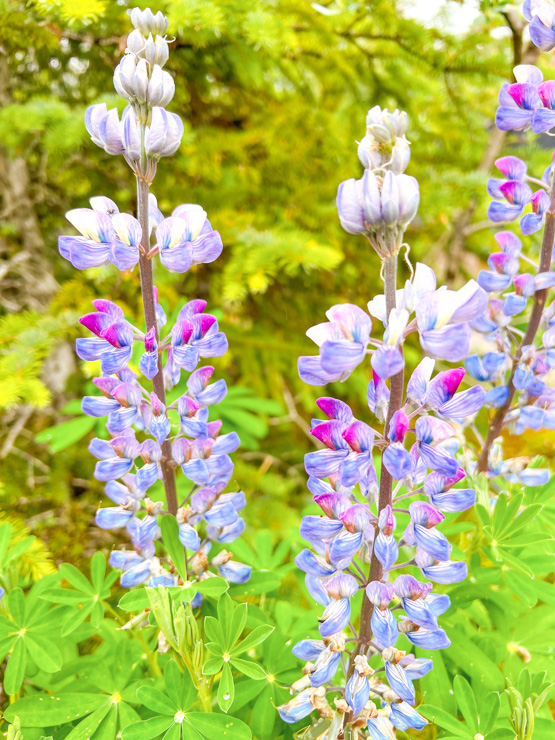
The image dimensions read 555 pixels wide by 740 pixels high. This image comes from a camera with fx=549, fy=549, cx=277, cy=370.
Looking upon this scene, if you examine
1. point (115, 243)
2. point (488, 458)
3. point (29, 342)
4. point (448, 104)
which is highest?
point (448, 104)

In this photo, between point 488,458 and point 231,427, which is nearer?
point 488,458

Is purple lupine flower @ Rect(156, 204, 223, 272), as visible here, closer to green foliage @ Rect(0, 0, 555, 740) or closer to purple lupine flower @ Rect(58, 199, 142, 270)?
purple lupine flower @ Rect(58, 199, 142, 270)

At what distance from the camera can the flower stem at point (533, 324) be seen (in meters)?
1.19

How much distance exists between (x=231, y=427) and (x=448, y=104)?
1.92 meters

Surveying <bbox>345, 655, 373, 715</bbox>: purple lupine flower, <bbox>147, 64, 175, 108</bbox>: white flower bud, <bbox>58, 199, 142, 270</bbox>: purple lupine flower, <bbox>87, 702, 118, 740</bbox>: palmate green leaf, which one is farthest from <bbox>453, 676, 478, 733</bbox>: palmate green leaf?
<bbox>147, 64, 175, 108</bbox>: white flower bud

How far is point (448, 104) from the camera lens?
8.70ft

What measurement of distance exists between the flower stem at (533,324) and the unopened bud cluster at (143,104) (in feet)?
2.68

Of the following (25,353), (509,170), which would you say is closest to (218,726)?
(25,353)

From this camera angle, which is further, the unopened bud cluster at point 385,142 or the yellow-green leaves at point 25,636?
the yellow-green leaves at point 25,636

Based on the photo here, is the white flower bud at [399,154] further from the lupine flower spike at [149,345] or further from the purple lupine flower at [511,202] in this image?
the purple lupine flower at [511,202]

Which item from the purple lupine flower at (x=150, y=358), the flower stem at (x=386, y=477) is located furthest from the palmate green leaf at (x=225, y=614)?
the purple lupine flower at (x=150, y=358)

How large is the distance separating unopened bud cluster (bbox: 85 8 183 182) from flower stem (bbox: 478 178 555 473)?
2.68 ft

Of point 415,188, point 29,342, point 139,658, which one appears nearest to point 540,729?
point 139,658

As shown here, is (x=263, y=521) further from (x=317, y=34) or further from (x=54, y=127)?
(x=317, y=34)
